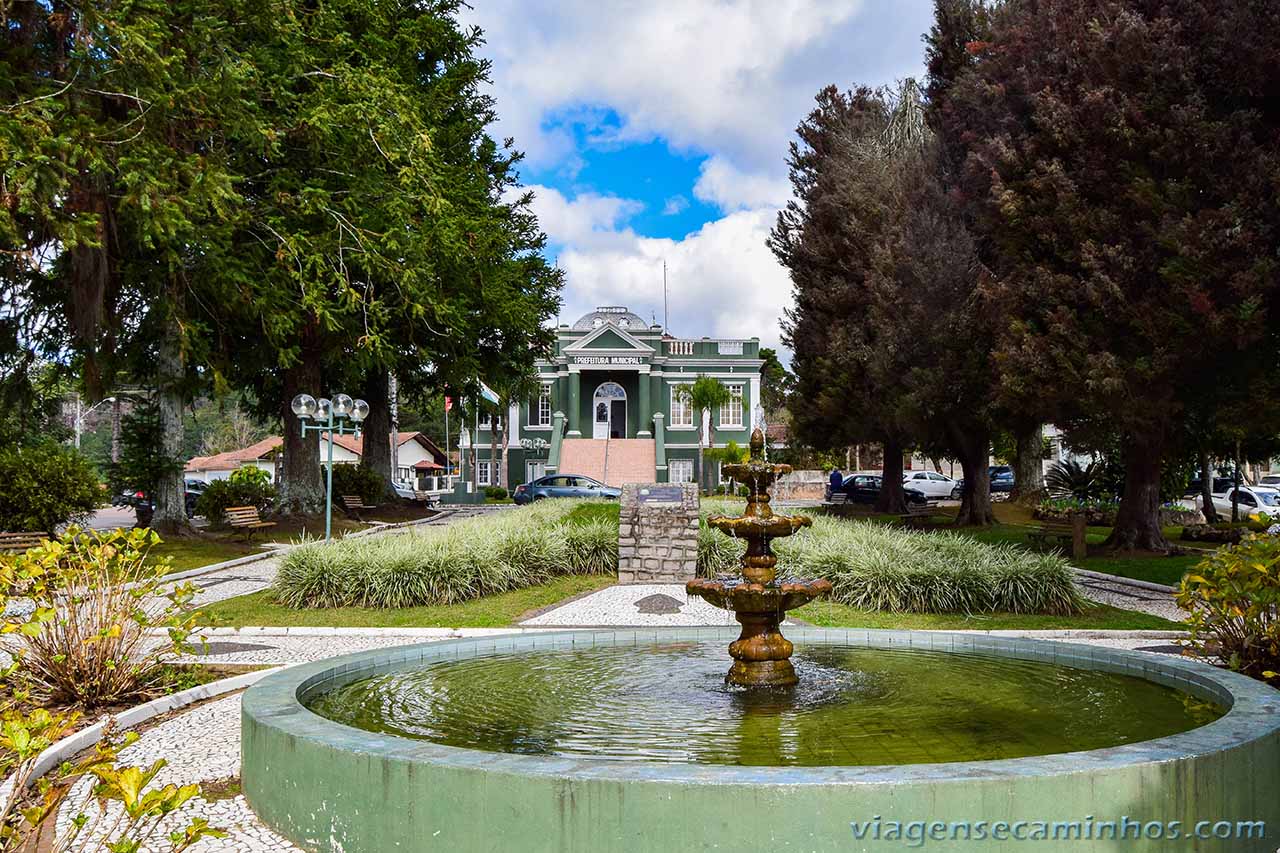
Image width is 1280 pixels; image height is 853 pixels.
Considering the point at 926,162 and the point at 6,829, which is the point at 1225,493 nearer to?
the point at 926,162

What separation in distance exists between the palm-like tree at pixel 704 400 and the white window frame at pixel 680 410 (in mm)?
206

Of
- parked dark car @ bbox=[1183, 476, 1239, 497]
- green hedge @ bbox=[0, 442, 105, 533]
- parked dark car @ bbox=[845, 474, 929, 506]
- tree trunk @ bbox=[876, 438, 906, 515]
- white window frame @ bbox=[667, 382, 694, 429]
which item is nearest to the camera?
green hedge @ bbox=[0, 442, 105, 533]

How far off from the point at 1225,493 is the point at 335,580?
34508mm

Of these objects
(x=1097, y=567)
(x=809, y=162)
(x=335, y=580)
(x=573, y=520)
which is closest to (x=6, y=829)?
(x=335, y=580)

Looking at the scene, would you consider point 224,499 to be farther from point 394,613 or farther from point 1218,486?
point 1218,486

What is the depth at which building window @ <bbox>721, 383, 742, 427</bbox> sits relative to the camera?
56594 millimetres

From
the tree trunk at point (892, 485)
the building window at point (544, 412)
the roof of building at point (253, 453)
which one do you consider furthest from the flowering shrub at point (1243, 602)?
the roof of building at point (253, 453)

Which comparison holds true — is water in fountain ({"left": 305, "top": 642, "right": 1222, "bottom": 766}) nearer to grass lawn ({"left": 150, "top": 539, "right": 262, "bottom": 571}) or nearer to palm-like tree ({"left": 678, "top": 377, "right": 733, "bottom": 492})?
grass lawn ({"left": 150, "top": 539, "right": 262, "bottom": 571})

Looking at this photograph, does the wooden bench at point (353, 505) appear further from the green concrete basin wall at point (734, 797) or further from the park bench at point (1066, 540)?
the green concrete basin wall at point (734, 797)

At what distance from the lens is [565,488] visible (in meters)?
39.9

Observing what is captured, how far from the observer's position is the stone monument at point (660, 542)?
16.7 meters

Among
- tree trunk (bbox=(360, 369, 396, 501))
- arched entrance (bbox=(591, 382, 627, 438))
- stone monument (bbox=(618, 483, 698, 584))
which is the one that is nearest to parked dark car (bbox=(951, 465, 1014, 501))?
arched entrance (bbox=(591, 382, 627, 438))

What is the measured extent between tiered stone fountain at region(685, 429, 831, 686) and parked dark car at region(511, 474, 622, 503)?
31578 millimetres

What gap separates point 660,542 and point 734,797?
1277 cm
